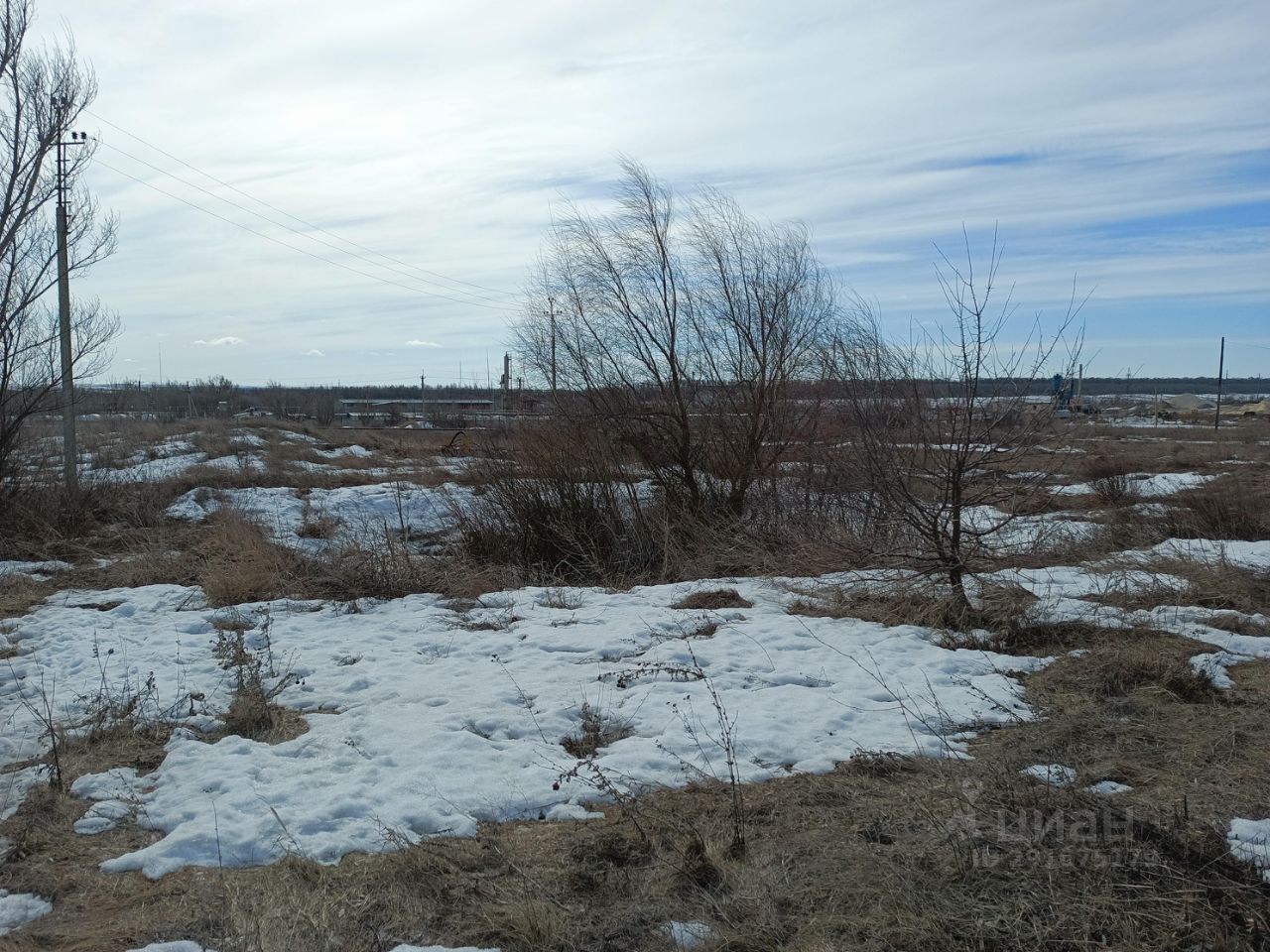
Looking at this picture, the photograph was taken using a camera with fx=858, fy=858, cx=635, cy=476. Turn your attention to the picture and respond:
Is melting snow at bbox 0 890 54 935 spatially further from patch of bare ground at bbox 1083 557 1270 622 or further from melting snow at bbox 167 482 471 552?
melting snow at bbox 167 482 471 552

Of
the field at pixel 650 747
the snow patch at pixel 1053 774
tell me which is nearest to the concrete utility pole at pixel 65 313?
the field at pixel 650 747

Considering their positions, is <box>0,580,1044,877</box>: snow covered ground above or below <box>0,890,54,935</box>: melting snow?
above

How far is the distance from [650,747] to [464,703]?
1.52 metres

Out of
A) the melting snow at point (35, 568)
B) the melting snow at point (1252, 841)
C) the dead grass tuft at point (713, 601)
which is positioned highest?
the melting snow at point (1252, 841)

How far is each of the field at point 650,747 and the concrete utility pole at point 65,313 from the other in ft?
17.2

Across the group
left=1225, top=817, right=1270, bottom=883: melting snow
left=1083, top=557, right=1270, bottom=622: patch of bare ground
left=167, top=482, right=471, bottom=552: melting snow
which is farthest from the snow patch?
left=167, top=482, right=471, bottom=552: melting snow

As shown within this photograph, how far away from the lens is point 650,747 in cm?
493

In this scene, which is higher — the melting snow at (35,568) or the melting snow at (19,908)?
the melting snow at (35,568)

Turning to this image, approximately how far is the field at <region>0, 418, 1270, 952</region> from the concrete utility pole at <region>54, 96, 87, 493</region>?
525 cm

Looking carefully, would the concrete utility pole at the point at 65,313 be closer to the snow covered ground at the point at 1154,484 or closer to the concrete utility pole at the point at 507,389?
the concrete utility pole at the point at 507,389

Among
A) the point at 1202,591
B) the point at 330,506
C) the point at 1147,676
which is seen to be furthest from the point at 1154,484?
the point at 330,506

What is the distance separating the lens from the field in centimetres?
328

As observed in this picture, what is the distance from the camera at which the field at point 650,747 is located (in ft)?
10.8

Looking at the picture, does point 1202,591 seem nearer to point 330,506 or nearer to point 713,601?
point 713,601
